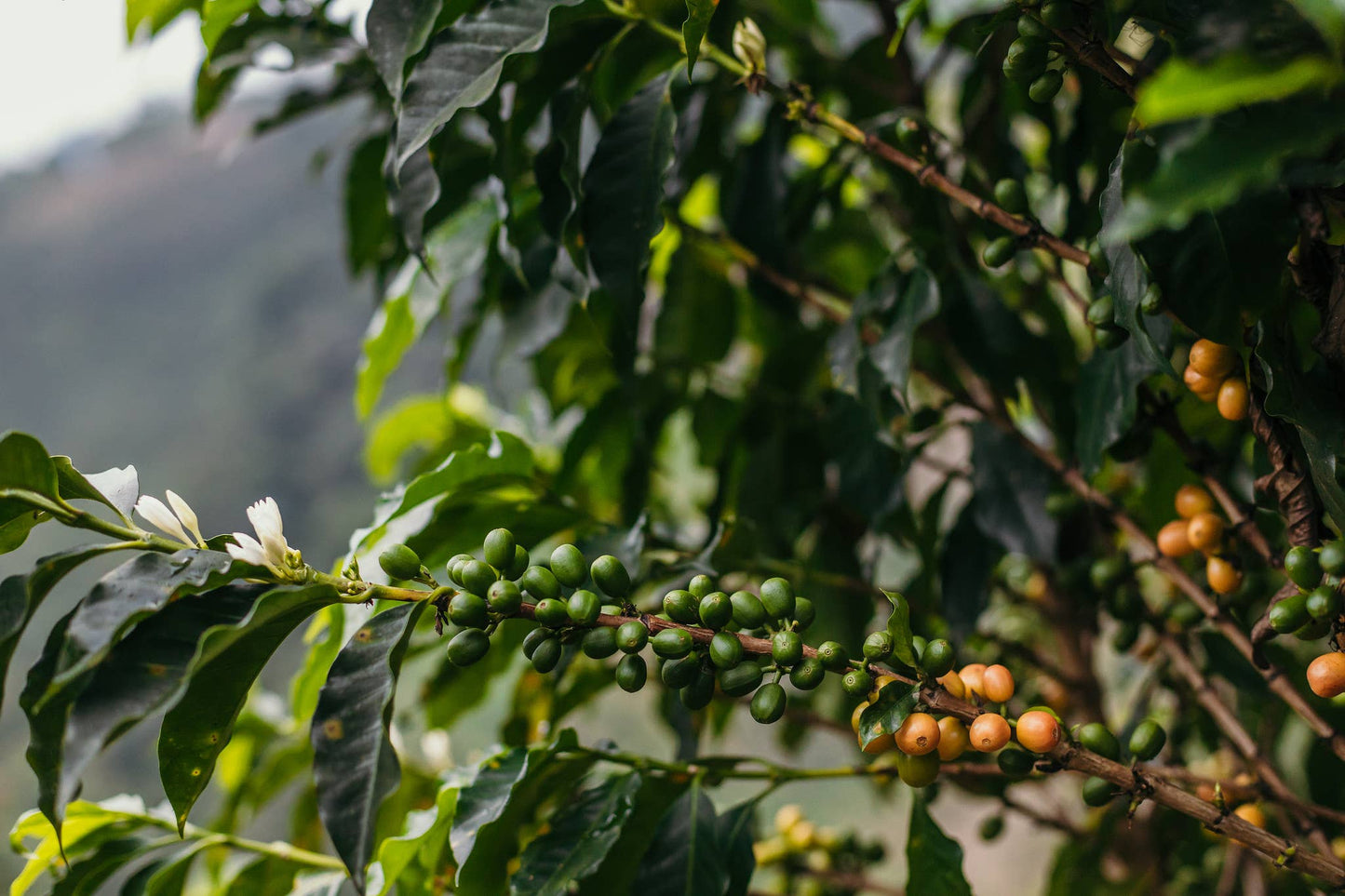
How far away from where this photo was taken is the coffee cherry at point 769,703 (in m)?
0.49

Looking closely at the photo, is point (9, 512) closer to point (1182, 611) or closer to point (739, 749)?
point (1182, 611)

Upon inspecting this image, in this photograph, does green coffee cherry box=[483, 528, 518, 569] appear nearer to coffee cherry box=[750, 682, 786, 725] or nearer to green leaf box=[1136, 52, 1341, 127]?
coffee cherry box=[750, 682, 786, 725]

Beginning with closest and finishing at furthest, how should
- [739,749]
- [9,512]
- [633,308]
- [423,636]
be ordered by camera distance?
1. [9,512]
2. [633,308]
3. [423,636]
4. [739,749]

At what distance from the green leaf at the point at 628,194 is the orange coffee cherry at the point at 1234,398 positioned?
0.36 meters

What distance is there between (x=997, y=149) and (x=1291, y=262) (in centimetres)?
49

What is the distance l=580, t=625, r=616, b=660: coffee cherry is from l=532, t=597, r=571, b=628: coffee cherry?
0.02 m

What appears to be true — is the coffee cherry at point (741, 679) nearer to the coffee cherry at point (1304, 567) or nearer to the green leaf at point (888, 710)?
the green leaf at point (888, 710)

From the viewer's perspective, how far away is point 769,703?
0.49m

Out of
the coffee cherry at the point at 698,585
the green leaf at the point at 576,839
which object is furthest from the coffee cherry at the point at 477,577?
the green leaf at the point at 576,839

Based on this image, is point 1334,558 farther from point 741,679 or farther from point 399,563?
point 399,563

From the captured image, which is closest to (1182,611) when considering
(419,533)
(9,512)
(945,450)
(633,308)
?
(633,308)

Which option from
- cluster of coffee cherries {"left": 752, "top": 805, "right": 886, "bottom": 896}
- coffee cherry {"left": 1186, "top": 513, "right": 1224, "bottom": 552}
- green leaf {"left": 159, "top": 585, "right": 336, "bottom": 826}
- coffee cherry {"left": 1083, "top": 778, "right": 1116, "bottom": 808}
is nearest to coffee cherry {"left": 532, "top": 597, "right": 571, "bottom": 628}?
green leaf {"left": 159, "top": 585, "right": 336, "bottom": 826}

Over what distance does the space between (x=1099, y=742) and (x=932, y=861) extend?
0.62 ft

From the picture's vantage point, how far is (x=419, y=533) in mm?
744
